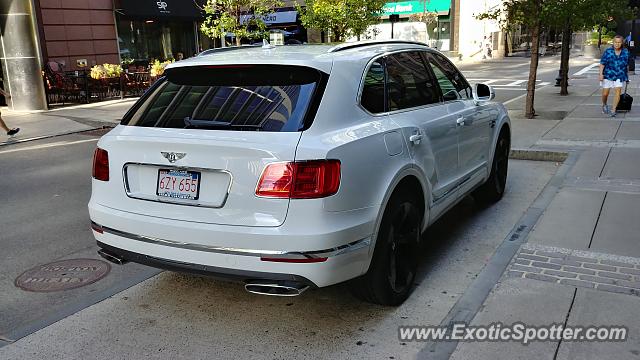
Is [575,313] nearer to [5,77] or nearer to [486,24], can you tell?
[5,77]

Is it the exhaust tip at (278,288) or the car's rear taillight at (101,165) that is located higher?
the car's rear taillight at (101,165)

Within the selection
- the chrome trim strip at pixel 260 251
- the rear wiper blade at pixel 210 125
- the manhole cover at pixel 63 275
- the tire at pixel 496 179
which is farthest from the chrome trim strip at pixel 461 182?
the manhole cover at pixel 63 275

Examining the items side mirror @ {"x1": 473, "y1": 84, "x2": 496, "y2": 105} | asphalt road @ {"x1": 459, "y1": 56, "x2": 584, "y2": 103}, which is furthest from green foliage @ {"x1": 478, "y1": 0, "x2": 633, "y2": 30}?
side mirror @ {"x1": 473, "y1": 84, "x2": 496, "y2": 105}

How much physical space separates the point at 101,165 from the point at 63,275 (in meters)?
1.43

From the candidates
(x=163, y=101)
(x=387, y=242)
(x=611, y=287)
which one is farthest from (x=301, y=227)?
(x=611, y=287)

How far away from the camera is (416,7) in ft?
139

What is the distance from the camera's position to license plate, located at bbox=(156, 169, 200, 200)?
3.31 m

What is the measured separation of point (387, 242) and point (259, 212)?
0.93 meters

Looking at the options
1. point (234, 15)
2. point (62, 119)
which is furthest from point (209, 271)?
point (62, 119)

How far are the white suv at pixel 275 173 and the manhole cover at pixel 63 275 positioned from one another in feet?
3.27

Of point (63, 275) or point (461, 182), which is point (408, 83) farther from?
point (63, 275)

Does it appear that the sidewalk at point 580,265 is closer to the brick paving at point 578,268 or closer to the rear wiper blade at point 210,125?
the brick paving at point 578,268

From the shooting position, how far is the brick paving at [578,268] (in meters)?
4.03

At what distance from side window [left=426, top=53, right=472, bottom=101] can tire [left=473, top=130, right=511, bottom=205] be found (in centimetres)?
100
